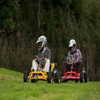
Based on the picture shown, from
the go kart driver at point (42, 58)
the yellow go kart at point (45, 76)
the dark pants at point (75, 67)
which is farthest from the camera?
the dark pants at point (75, 67)

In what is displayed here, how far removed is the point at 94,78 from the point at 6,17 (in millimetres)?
25912

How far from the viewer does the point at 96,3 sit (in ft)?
183

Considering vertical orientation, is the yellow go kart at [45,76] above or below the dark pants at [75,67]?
below

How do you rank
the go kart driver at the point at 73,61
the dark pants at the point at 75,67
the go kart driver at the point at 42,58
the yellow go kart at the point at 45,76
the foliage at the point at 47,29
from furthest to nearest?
the foliage at the point at 47,29 → the go kart driver at the point at 73,61 → the dark pants at the point at 75,67 → the go kart driver at the point at 42,58 → the yellow go kart at the point at 45,76

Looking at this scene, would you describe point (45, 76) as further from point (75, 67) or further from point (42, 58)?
point (75, 67)

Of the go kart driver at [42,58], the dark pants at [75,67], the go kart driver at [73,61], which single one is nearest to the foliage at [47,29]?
the go kart driver at [73,61]

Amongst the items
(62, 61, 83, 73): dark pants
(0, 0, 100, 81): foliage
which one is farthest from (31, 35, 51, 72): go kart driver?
(0, 0, 100, 81): foliage

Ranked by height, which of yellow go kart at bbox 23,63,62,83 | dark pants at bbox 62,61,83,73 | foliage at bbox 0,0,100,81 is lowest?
yellow go kart at bbox 23,63,62,83

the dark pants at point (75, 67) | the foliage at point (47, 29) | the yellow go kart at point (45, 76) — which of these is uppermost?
the foliage at point (47, 29)

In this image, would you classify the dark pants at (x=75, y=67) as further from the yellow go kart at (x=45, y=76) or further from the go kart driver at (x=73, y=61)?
the yellow go kart at (x=45, y=76)

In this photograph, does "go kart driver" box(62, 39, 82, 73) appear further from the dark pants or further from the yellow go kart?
the yellow go kart

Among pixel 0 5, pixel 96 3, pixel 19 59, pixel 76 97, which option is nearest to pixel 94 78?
pixel 96 3

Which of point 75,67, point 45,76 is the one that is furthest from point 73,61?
point 45,76

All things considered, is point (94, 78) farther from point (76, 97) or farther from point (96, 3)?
point (76, 97)
